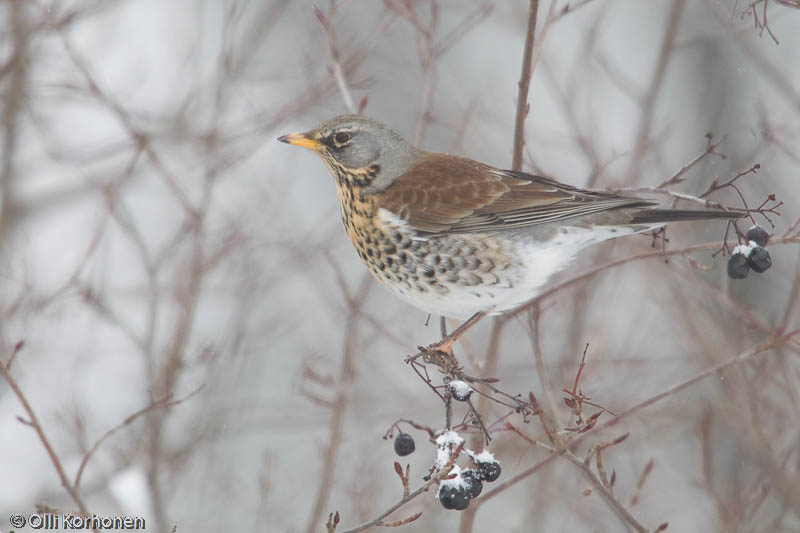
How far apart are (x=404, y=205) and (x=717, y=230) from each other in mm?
3728

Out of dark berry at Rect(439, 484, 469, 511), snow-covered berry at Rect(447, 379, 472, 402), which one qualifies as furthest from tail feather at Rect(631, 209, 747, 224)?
dark berry at Rect(439, 484, 469, 511)

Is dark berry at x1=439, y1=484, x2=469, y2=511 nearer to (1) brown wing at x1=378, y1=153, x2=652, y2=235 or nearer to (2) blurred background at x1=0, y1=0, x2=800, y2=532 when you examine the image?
(2) blurred background at x1=0, y1=0, x2=800, y2=532

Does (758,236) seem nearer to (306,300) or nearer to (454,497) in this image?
(454,497)

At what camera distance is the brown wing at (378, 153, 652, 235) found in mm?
3848

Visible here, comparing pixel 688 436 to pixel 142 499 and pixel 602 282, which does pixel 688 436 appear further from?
pixel 142 499

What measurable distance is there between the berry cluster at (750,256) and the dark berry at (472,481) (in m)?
1.20

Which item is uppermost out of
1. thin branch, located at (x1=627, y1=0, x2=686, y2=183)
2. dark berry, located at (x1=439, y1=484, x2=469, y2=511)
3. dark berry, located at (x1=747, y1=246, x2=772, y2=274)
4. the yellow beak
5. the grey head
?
thin branch, located at (x1=627, y1=0, x2=686, y2=183)

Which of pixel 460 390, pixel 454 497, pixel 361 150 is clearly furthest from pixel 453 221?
pixel 454 497

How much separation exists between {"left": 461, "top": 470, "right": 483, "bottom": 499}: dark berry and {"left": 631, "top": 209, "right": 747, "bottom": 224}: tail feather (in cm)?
131

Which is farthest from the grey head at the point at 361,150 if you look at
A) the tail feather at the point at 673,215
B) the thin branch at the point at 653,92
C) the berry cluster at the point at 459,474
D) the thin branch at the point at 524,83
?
the thin branch at the point at 653,92

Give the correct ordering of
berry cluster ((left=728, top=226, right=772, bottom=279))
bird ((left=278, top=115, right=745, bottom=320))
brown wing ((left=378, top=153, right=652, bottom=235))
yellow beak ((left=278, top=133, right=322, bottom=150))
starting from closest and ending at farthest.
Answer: berry cluster ((left=728, top=226, right=772, bottom=279)) < yellow beak ((left=278, top=133, right=322, bottom=150)) < bird ((left=278, top=115, right=745, bottom=320)) < brown wing ((left=378, top=153, right=652, bottom=235))

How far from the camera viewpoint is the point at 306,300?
988 centimetres

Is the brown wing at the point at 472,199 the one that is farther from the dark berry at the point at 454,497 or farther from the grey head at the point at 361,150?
the dark berry at the point at 454,497

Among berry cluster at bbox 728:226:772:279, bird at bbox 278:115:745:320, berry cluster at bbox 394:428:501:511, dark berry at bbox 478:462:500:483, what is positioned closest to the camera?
berry cluster at bbox 394:428:501:511
